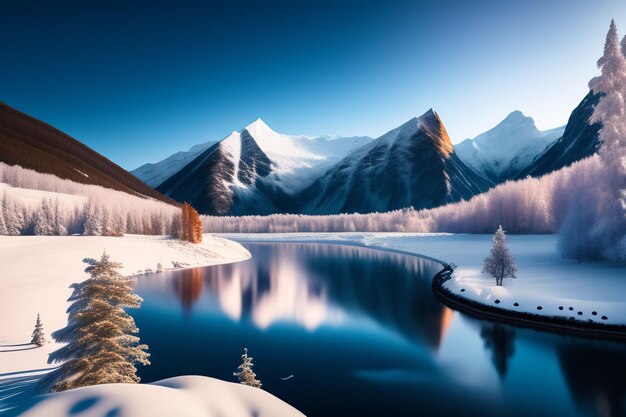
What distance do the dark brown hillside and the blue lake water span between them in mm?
111034

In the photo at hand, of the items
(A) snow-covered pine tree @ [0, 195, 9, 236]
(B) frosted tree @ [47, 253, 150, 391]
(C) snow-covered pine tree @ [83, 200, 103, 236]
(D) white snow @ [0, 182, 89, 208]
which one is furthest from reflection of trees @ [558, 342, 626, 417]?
(D) white snow @ [0, 182, 89, 208]

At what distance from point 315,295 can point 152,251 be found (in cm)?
4137

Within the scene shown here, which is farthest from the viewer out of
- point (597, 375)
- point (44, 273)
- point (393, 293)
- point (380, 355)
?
point (393, 293)

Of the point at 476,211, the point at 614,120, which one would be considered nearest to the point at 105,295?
the point at 614,120

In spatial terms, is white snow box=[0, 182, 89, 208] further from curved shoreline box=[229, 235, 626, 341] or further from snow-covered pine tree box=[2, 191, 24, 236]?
curved shoreline box=[229, 235, 626, 341]

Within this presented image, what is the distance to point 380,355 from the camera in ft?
81.6

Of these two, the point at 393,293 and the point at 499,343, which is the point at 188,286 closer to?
the point at 393,293

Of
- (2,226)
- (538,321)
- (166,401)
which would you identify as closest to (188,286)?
(538,321)

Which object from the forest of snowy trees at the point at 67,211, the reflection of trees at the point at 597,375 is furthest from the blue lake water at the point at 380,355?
the forest of snowy trees at the point at 67,211

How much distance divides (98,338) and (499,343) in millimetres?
26897

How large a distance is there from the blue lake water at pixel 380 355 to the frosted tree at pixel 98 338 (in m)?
7.54

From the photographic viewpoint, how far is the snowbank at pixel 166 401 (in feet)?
21.4

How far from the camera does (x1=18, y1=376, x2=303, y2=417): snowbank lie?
6523 millimetres

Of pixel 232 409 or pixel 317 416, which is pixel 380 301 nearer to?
pixel 317 416
